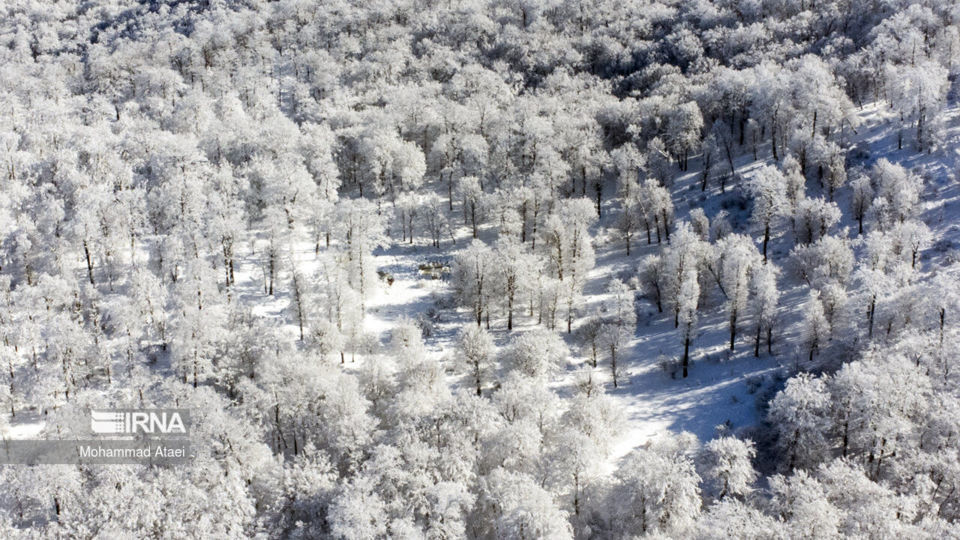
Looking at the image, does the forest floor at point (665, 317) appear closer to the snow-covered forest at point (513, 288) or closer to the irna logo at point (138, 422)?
the snow-covered forest at point (513, 288)

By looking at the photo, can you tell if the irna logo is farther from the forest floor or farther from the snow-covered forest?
the forest floor

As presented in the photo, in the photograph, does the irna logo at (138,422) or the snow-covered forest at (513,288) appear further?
the irna logo at (138,422)

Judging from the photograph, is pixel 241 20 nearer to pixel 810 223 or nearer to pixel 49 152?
pixel 49 152

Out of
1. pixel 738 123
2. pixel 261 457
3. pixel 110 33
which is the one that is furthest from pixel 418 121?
pixel 110 33

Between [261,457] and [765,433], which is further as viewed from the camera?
[765,433]

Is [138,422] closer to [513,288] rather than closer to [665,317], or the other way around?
[513,288]

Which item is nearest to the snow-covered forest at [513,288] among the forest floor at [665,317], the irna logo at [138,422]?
the forest floor at [665,317]

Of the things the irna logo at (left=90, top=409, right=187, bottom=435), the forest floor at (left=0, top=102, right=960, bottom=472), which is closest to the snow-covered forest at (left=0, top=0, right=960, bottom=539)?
the forest floor at (left=0, top=102, right=960, bottom=472)
